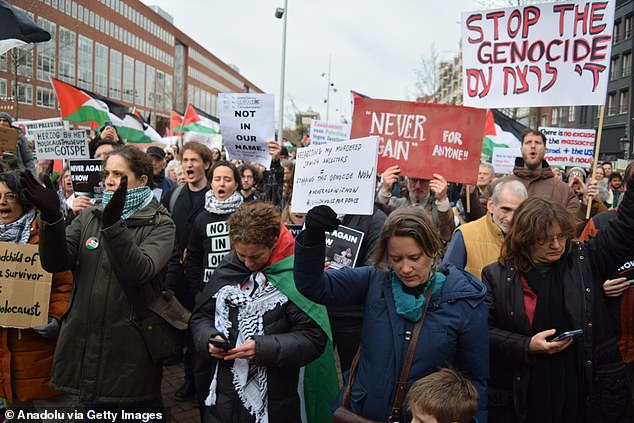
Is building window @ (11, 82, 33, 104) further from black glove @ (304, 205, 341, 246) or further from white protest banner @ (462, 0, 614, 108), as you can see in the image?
black glove @ (304, 205, 341, 246)

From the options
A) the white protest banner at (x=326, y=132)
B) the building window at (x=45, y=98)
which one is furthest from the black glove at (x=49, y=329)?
the building window at (x=45, y=98)

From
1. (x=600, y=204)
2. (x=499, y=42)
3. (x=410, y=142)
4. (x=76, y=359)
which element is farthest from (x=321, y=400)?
(x=600, y=204)

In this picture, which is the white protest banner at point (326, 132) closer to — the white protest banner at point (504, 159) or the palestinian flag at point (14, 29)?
the white protest banner at point (504, 159)

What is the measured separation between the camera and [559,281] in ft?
8.82

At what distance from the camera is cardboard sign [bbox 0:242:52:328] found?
10.8 ft

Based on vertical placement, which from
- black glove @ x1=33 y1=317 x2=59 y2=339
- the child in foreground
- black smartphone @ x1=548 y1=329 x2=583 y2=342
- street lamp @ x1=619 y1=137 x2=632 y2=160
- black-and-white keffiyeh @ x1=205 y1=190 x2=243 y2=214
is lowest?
black glove @ x1=33 y1=317 x2=59 y2=339

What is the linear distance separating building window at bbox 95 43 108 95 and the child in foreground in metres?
59.4

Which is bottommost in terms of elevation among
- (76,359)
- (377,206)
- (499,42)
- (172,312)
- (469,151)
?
(76,359)

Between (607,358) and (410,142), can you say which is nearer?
(607,358)

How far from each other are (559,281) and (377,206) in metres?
1.75

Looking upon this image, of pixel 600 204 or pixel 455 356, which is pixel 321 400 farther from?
pixel 600 204

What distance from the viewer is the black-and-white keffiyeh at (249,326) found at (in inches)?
108

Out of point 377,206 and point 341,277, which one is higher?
point 377,206

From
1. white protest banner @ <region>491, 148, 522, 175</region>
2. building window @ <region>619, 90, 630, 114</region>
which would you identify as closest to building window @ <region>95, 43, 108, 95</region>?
building window @ <region>619, 90, 630, 114</region>
